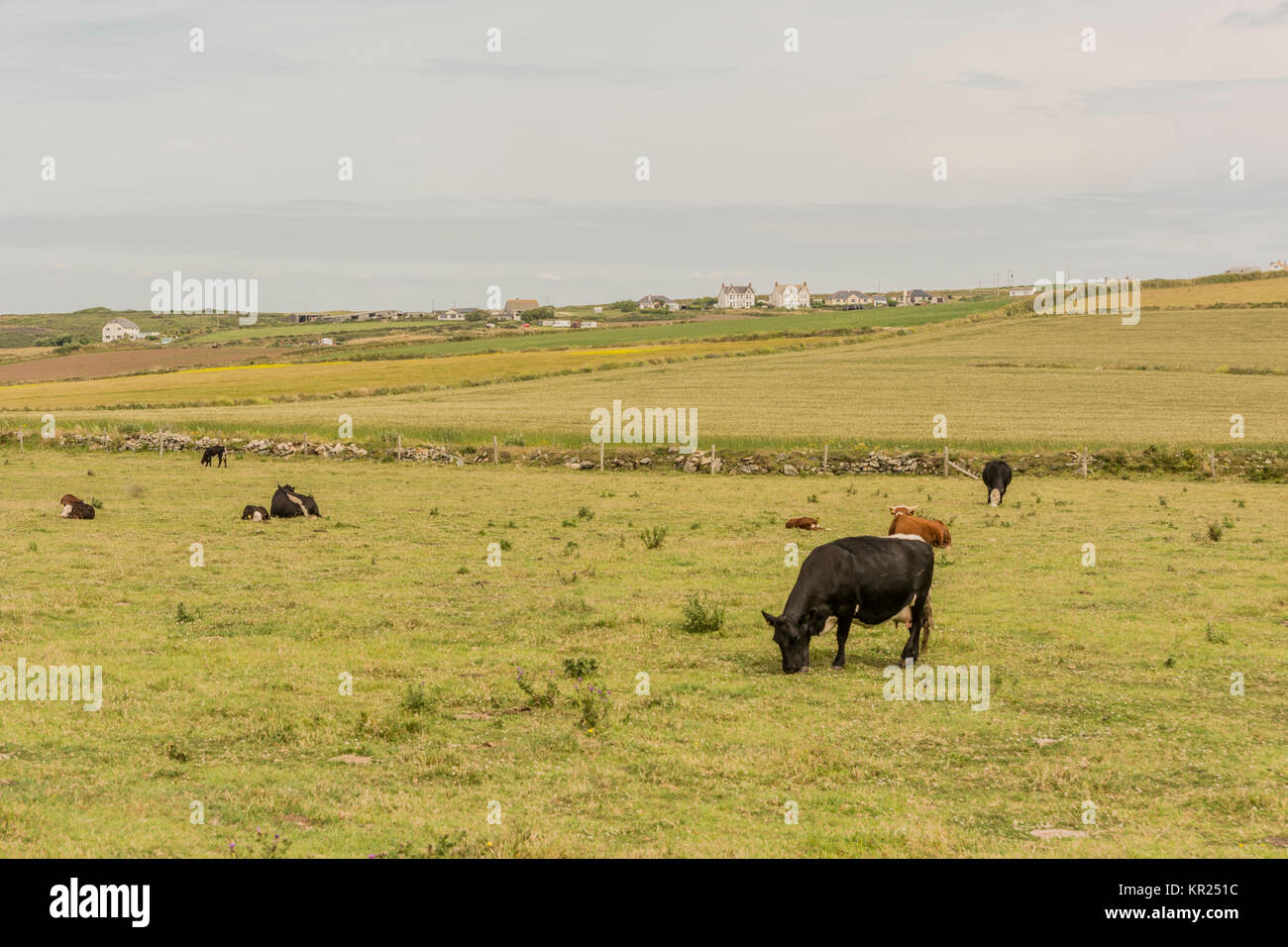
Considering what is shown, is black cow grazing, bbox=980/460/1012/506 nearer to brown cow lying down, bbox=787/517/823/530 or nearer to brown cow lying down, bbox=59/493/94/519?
brown cow lying down, bbox=787/517/823/530

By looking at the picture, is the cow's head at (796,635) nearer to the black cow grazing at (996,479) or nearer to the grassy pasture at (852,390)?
the black cow grazing at (996,479)

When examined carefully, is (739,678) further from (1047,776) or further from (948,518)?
(948,518)

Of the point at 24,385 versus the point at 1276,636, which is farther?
the point at 24,385

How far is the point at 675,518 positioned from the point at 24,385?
91613 mm

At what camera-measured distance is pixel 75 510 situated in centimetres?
2953

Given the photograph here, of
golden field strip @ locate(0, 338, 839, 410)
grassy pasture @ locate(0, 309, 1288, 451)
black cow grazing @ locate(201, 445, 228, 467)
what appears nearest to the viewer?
black cow grazing @ locate(201, 445, 228, 467)

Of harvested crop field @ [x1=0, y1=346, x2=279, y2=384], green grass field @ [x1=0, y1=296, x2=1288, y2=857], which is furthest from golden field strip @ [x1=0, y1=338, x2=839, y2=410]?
green grass field @ [x1=0, y1=296, x2=1288, y2=857]

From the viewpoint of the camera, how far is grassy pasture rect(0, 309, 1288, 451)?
51.5 meters

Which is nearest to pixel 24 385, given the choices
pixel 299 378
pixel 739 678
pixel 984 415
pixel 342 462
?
pixel 299 378

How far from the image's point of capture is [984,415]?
187ft

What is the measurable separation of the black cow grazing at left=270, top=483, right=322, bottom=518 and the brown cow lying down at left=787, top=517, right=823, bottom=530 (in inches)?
497

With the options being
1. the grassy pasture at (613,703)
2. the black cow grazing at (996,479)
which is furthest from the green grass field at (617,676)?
the black cow grazing at (996,479)

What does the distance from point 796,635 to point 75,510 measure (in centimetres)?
2239

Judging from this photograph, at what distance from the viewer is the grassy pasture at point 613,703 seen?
32.3ft
